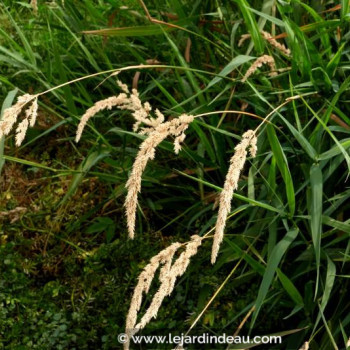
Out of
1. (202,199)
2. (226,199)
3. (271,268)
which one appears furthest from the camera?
(202,199)

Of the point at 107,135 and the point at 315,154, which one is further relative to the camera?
the point at 107,135

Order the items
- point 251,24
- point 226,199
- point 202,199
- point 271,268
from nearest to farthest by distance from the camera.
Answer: point 226,199, point 271,268, point 251,24, point 202,199

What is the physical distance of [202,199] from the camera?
224cm

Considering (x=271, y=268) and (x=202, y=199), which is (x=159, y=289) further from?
(x=202, y=199)

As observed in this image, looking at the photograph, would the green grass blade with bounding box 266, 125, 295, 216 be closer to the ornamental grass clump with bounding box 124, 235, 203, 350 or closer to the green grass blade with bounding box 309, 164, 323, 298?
the green grass blade with bounding box 309, 164, 323, 298

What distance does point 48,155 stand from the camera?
8.89 feet

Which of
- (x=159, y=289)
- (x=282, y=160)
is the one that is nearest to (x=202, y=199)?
(x=282, y=160)

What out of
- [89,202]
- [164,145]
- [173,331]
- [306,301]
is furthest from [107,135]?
[306,301]

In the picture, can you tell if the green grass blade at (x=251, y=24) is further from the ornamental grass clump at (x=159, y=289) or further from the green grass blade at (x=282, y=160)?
the ornamental grass clump at (x=159, y=289)

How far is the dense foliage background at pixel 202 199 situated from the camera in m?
1.95

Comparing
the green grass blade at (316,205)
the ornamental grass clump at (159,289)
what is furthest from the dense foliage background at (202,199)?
the ornamental grass clump at (159,289)

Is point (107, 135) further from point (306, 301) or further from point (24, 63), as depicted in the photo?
point (306, 301)

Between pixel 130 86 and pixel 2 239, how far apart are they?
78 cm

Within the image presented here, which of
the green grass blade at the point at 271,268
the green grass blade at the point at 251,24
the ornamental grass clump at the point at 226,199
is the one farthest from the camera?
the green grass blade at the point at 251,24
